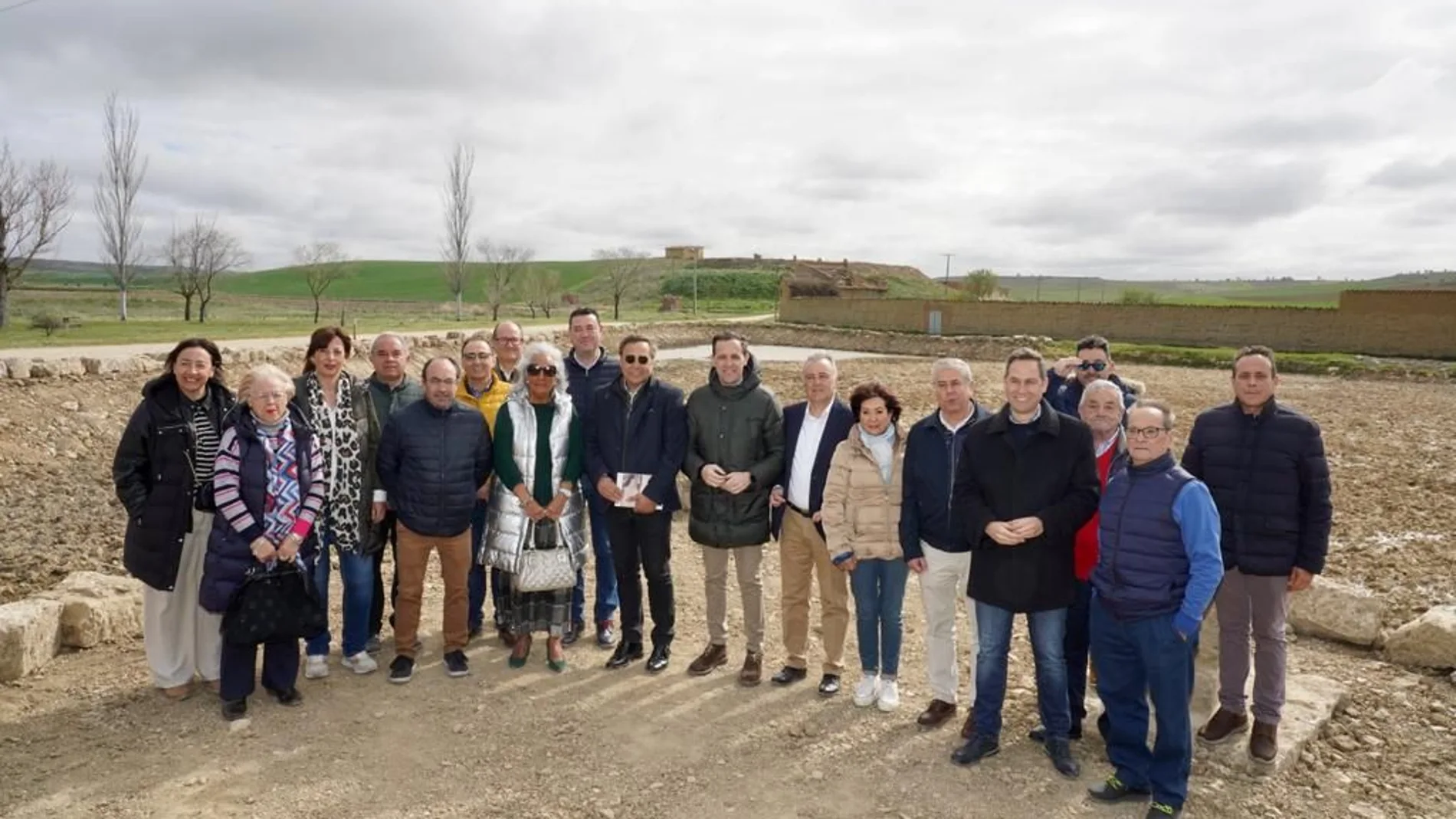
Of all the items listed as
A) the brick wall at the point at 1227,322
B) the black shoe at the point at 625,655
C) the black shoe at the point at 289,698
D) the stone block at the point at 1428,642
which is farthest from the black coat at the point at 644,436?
the brick wall at the point at 1227,322

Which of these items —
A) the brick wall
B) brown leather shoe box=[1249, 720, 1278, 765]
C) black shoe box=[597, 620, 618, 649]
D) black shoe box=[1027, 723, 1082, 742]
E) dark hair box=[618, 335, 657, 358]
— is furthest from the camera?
the brick wall

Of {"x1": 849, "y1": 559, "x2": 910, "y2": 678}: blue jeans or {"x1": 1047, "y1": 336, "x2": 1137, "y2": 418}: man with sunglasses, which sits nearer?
{"x1": 849, "y1": 559, "x2": 910, "y2": 678}: blue jeans

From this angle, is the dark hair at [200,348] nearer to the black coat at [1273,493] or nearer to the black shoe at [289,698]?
the black shoe at [289,698]

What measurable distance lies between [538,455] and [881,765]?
2556 millimetres

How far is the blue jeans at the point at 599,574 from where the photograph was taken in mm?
5727

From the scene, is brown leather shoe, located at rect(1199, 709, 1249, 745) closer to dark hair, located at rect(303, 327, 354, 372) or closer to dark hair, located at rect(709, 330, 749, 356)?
dark hair, located at rect(709, 330, 749, 356)

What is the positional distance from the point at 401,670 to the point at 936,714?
10.1 ft

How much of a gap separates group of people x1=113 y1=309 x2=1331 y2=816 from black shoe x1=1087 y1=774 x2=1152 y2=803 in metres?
0.01

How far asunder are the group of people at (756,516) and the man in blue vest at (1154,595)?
1cm

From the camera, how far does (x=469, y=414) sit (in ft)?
16.5

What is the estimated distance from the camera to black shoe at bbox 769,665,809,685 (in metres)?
5.11

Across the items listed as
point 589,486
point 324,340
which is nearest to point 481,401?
point 589,486

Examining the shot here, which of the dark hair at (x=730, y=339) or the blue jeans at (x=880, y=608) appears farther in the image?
the dark hair at (x=730, y=339)

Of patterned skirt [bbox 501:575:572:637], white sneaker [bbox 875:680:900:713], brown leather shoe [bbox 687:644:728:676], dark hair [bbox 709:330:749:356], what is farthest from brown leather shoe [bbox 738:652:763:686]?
dark hair [bbox 709:330:749:356]
